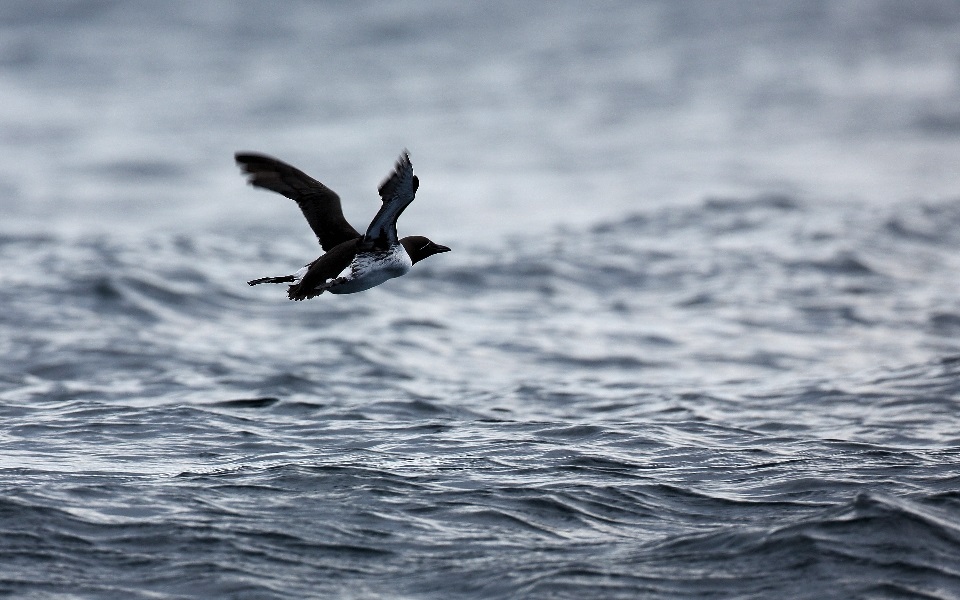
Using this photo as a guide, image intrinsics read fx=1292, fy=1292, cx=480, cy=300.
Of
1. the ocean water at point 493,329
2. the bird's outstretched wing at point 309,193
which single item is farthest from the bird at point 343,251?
the ocean water at point 493,329

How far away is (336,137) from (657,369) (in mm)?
17055

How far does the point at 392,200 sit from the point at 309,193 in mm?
1248

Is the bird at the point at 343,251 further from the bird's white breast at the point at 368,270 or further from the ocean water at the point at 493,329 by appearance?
the ocean water at the point at 493,329

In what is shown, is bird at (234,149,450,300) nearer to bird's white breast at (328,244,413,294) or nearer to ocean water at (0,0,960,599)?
bird's white breast at (328,244,413,294)

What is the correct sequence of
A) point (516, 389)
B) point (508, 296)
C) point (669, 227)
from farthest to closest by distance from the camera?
1. point (669, 227)
2. point (508, 296)
3. point (516, 389)

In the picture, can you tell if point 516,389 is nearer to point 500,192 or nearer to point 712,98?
point 500,192

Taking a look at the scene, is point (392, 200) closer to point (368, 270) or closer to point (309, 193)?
point (368, 270)

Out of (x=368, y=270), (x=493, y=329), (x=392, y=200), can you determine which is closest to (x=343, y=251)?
(x=368, y=270)

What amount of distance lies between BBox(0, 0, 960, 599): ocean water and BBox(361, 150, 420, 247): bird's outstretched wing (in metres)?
1.62

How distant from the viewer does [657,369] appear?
1400 centimetres

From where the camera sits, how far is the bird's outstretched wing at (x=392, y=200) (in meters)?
8.08

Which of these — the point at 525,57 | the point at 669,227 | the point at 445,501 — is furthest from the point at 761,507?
the point at 525,57

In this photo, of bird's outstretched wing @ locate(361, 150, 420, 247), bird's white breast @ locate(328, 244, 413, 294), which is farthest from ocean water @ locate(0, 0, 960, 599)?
bird's outstretched wing @ locate(361, 150, 420, 247)

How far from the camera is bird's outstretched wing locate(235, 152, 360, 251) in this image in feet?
29.3
